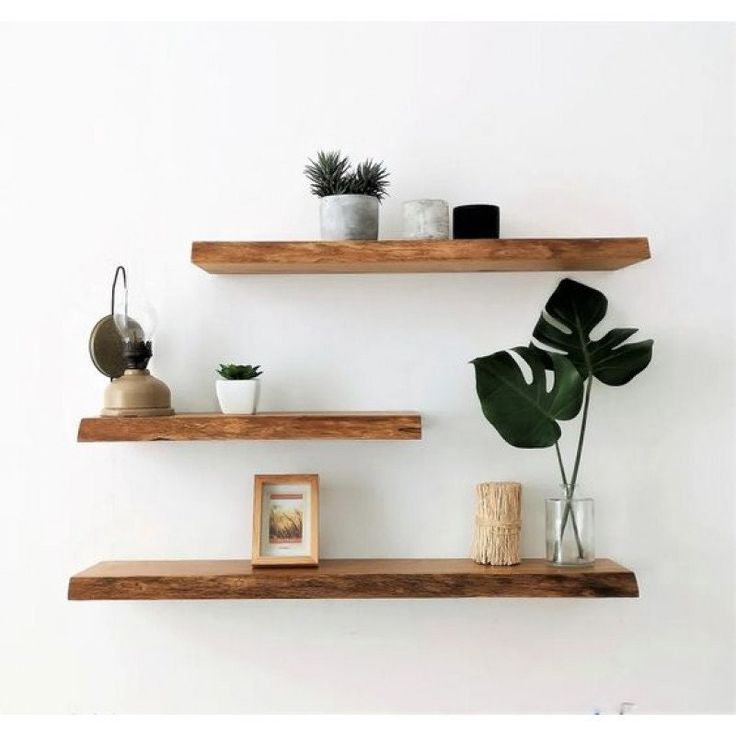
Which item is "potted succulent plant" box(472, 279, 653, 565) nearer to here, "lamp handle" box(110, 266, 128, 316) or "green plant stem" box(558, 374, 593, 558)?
"green plant stem" box(558, 374, 593, 558)

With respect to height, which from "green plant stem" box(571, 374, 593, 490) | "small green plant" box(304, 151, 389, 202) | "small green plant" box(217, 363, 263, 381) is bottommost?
"green plant stem" box(571, 374, 593, 490)

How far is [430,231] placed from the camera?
1893 mm

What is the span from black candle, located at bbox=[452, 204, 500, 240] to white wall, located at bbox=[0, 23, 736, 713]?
14 cm

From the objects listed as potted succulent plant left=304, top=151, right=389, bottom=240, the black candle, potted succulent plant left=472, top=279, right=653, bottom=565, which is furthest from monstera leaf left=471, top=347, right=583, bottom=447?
potted succulent plant left=304, top=151, right=389, bottom=240

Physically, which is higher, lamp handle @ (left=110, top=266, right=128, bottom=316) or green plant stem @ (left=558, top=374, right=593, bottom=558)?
lamp handle @ (left=110, top=266, right=128, bottom=316)

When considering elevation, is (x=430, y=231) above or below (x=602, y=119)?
below

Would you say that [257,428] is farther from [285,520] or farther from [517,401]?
[517,401]

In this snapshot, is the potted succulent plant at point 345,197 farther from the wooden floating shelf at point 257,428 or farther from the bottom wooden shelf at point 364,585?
the bottom wooden shelf at point 364,585

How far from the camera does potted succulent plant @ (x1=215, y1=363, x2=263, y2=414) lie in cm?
190

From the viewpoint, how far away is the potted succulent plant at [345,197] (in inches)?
74.2

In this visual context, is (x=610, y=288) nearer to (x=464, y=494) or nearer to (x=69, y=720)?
(x=464, y=494)

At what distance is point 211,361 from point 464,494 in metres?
0.58

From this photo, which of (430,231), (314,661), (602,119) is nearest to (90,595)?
(314,661)

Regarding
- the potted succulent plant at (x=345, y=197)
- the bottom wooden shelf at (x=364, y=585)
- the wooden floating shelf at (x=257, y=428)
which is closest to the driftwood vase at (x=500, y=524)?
the bottom wooden shelf at (x=364, y=585)
